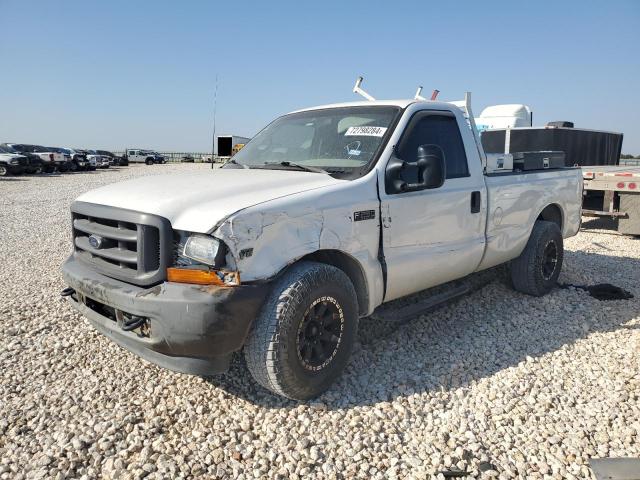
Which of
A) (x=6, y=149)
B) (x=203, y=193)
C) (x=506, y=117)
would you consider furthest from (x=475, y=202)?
(x=6, y=149)

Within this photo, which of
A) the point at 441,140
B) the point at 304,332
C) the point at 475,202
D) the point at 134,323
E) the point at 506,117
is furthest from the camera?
the point at 506,117

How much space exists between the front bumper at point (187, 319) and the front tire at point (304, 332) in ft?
0.40

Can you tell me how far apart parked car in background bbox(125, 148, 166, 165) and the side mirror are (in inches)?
2066

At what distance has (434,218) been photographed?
385 centimetres

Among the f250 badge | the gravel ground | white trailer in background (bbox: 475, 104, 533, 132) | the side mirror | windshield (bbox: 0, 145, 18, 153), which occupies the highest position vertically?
white trailer in background (bbox: 475, 104, 533, 132)

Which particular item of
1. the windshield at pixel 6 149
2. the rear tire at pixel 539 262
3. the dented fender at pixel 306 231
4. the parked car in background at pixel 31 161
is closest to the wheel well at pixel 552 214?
the rear tire at pixel 539 262

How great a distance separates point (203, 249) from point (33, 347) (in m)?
2.22

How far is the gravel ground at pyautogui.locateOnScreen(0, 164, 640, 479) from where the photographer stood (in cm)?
263

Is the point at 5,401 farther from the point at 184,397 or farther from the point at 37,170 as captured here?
the point at 37,170

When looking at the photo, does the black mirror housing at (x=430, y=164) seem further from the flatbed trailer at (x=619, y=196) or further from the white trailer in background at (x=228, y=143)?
the flatbed trailer at (x=619, y=196)

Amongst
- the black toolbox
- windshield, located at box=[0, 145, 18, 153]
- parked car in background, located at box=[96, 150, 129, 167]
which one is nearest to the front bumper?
the black toolbox

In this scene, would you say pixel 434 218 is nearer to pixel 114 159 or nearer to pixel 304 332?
pixel 304 332

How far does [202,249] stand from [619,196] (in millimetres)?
8667

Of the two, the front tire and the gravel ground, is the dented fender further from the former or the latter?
the gravel ground
